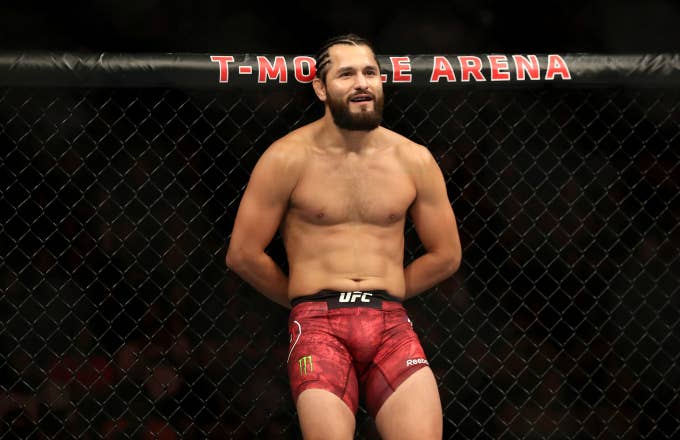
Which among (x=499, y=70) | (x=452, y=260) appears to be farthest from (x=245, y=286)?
(x=499, y=70)

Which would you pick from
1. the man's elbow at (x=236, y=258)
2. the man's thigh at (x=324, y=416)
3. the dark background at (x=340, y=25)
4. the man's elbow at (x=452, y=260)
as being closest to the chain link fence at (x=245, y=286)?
the dark background at (x=340, y=25)

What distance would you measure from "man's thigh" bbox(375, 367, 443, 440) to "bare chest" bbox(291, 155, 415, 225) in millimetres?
458

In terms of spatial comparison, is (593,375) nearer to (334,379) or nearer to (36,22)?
(334,379)

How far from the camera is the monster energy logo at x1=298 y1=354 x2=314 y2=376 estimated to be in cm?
236

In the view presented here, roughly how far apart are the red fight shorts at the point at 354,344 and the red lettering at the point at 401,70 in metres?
0.72

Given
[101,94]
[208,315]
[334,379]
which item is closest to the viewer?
[334,379]

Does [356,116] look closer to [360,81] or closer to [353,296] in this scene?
[360,81]

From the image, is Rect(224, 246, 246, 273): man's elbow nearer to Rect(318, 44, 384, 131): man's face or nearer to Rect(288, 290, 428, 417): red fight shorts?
Rect(288, 290, 428, 417): red fight shorts

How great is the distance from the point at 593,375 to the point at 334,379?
1.67 metres

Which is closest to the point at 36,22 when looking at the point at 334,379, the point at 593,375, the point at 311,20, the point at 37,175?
the point at 37,175

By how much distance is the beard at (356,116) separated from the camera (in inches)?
97.5

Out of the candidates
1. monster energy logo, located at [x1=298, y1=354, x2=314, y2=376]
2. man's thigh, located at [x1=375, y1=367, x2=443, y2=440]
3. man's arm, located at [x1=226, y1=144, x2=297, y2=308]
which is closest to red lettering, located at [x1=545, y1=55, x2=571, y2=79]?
man's arm, located at [x1=226, y1=144, x2=297, y2=308]

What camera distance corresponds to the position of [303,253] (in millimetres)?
2490

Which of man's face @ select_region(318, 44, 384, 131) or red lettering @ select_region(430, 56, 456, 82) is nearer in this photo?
man's face @ select_region(318, 44, 384, 131)
